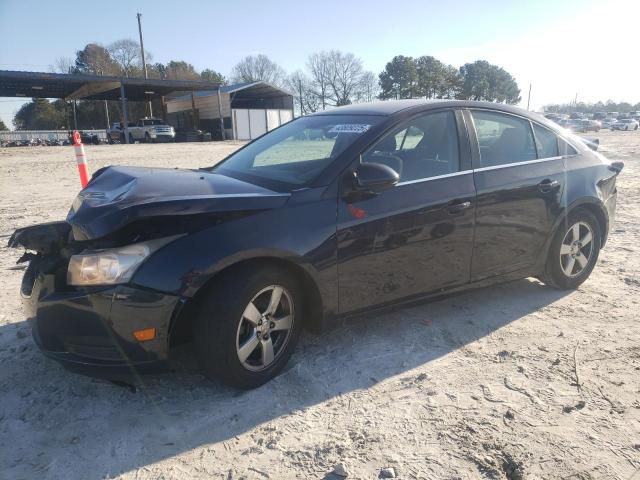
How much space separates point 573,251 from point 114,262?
3819 mm

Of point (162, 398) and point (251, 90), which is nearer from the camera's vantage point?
point (162, 398)

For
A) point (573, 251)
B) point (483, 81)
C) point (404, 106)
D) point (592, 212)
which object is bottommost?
point (573, 251)

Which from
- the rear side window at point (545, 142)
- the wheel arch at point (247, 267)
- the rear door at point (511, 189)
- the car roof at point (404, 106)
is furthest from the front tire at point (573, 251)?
the wheel arch at point (247, 267)

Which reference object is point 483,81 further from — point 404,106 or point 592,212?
point 404,106

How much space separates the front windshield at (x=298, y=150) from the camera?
3.17m

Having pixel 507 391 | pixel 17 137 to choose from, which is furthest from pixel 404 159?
pixel 17 137

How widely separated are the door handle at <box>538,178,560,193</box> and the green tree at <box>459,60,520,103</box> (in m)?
68.0

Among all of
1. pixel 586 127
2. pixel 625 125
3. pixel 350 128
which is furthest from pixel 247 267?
pixel 625 125

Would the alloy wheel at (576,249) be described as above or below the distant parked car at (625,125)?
above

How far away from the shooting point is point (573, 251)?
4242 millimetres

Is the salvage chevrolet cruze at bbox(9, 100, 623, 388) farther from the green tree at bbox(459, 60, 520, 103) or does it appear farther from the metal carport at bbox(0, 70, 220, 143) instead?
the green tree at bbox(459, 60, 520, 103)

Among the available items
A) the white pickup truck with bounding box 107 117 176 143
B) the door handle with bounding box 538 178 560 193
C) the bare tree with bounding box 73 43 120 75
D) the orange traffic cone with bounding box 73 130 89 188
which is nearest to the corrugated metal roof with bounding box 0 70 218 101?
the white pickup truck with bounding box 107 117 176 143

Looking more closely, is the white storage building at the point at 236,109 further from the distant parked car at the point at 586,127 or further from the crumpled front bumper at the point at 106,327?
the crumpled front bumper at the point at 106,327

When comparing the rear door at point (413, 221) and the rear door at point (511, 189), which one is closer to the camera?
the rear door at point (413, 221)
